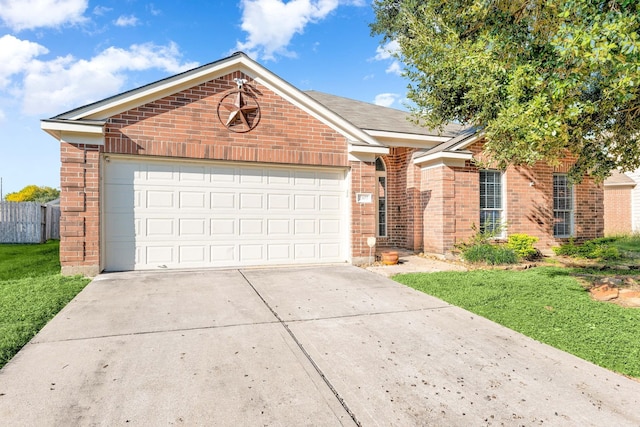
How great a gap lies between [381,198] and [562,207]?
6.41 metres

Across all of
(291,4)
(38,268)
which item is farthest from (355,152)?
(38,268)

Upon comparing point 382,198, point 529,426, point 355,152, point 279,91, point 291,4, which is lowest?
point 529,426

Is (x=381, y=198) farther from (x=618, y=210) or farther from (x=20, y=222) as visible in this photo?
(x=20, y=222)

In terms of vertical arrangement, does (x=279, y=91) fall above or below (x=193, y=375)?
above

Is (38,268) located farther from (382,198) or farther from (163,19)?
(382,198)

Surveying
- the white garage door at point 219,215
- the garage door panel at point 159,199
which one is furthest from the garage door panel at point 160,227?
the garage door panel at point 159,199

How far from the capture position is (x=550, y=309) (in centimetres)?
526

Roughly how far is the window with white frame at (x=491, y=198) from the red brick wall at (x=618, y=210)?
10547 mm

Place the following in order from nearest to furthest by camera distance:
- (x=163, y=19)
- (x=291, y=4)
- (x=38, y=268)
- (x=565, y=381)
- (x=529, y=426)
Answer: (x=529, y=426), (x=565, y=381), (x=38, y=268), (x=163, y=19), (x=291, y=4)

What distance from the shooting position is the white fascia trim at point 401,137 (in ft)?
36.0

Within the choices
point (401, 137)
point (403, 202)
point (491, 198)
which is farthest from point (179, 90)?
point (491, 198)

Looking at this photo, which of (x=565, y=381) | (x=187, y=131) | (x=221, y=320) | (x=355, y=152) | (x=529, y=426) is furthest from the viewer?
(x=355, y=152)

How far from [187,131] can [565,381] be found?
7884 millimetres

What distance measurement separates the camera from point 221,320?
463 cm
